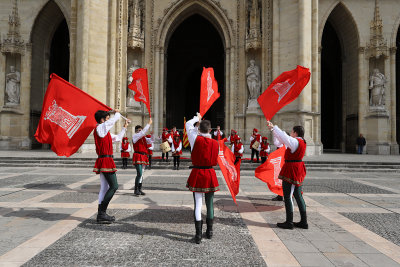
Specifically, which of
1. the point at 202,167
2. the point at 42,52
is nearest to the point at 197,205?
the point at 202,167

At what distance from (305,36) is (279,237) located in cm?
1467

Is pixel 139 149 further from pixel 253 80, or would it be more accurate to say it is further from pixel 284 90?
pixel 253 80

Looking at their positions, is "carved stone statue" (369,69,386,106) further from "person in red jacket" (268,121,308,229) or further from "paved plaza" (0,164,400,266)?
"person in red jacket" (268,121,308,229)

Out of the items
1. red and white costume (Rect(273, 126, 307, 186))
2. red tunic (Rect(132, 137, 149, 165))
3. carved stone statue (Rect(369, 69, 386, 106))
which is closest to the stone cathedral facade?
carved stone statue (Rect(369, 69, 386, 106))

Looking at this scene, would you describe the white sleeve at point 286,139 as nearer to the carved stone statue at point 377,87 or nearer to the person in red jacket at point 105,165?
the person in red jacket at point 105,165

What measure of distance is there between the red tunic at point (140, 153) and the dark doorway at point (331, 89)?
20665 millimetres

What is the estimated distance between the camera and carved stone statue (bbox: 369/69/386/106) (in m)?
18.5

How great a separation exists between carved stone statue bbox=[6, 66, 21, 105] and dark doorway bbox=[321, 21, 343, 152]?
24.9 metres

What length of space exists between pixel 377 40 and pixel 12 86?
25780mm

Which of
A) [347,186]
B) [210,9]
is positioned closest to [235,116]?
[210,9]

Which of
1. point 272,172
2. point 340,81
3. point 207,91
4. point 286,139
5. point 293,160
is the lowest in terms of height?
point 272,172

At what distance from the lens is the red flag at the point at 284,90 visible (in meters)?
4.95

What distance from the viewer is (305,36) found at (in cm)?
1564

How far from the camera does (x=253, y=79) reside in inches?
690
